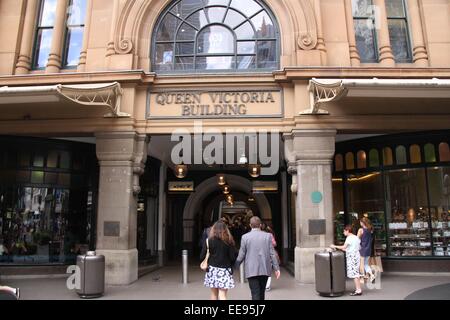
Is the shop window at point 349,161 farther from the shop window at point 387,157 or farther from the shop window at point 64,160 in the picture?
the shop window at point 64,160

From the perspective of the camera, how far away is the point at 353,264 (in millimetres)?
8961

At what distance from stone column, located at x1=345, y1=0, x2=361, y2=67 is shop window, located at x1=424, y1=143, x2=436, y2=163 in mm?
3299

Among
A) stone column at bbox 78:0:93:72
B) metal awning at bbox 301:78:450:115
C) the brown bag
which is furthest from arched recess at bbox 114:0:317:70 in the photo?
the brown bag

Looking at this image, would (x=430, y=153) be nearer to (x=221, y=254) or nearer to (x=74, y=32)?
(x=221, y=254)

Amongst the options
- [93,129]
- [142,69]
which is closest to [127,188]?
[93,129]

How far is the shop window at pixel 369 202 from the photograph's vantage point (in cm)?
1241

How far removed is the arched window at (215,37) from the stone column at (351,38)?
2027 mm

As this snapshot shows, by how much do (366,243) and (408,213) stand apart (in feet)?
A: 9.81

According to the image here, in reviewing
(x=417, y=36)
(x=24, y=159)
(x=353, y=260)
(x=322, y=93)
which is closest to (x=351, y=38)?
(x=417, y=36)

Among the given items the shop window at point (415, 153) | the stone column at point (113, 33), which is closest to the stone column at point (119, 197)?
the stone column at point (113, 33)

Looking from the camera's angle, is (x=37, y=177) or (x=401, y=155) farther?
(x=37, y=177)

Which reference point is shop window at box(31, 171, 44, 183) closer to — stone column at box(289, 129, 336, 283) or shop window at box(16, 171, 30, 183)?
shop window at box(16, 171, 30, 183)

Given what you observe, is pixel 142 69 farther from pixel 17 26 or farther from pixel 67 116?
pixel 17 26

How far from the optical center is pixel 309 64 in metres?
10.9
